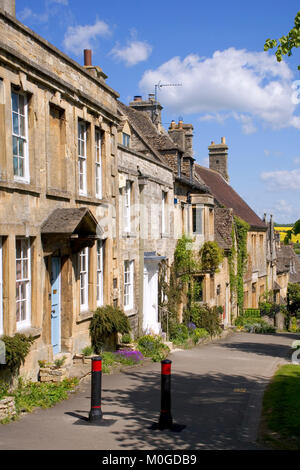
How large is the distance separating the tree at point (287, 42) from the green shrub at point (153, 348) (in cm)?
1012

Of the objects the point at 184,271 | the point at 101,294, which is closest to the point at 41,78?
the point at 101,294

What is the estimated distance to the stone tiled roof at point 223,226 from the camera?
32.5 meters

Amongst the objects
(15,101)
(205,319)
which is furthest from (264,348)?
(15,101)

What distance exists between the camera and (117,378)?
43.0ft

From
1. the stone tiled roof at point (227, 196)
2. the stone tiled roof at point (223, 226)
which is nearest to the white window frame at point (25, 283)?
the stone tiled roof at point (223, 226)

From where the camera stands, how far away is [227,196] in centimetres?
4062

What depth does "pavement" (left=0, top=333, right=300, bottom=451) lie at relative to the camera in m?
7.89

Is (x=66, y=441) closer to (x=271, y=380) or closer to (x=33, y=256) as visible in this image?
(x=33, y=256)

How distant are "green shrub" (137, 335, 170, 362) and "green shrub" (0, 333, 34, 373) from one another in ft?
20.2

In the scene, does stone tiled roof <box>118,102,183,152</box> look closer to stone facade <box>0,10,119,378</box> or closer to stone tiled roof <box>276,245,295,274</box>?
stone facade <box>0,10,119,378</box>

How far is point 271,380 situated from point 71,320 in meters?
5.10

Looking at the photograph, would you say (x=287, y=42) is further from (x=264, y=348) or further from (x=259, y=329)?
(x=259, y=329)

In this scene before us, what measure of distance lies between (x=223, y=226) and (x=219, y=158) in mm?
14863

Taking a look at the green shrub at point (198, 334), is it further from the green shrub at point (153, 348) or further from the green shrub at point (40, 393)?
the green shrub at point (40, 393)
